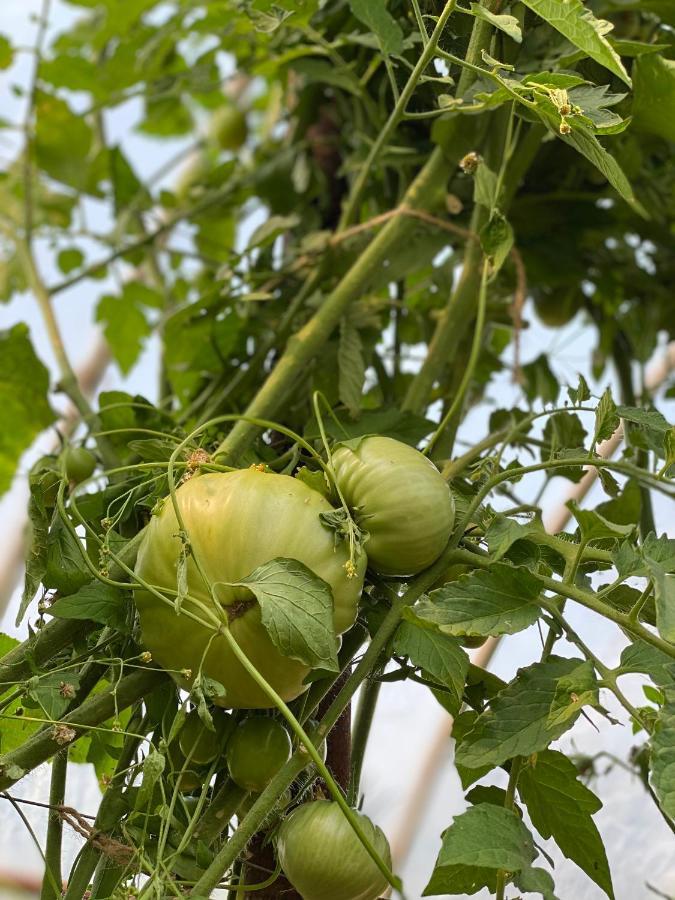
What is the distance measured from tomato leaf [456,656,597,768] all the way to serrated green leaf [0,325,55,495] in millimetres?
518

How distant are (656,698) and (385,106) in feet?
1.67

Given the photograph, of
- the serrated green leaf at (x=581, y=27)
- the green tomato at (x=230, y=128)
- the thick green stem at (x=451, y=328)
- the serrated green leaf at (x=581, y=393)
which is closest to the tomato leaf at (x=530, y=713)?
the serrated green leaf at (x=581, y=393)

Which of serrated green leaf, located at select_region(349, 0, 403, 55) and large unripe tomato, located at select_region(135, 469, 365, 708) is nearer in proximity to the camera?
large unripe tomato, located at select_region(135, 469, 365, 708)

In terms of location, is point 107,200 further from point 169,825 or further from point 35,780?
point 169,825

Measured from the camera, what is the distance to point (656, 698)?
531mm

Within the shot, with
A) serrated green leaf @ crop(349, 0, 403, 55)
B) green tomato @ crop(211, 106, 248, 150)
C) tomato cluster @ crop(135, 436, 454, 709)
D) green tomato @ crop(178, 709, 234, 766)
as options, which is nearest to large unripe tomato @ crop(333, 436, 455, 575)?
tomato cluster @ crop(135, 436, 454, 709)

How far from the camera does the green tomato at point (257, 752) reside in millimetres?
396

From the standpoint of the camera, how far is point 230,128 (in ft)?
4.07

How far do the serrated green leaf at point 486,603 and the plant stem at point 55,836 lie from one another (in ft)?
0.69

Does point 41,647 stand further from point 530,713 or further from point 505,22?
point 505,22

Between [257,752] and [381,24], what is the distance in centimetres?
36

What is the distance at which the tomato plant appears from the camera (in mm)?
369

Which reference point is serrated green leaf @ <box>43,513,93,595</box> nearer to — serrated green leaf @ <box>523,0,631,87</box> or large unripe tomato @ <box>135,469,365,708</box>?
large unripe tomato @ <box>135,469,365,708</box>

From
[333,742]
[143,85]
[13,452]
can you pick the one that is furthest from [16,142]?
[333,742]
